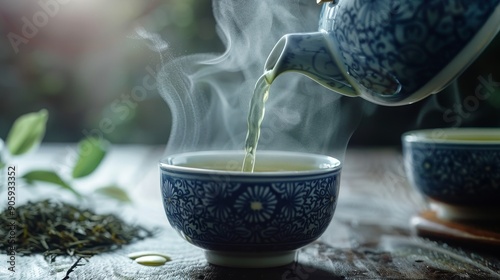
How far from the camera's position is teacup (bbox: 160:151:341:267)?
0.84 meters

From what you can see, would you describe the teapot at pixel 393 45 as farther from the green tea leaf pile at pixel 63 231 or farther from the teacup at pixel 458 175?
the green tea leaf pile at pixel 63 231

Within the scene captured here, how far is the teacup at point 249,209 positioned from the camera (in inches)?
33.2

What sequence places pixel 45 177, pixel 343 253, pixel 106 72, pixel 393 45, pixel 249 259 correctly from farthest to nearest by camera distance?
pixel 106 72
pixel 45 177
pixel 343 253
pixel 249 259
pixel 393 45

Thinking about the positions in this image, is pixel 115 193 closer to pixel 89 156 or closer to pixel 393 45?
pixel 89 156

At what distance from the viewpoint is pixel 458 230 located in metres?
1.09

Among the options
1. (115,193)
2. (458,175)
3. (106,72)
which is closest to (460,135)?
(458,175)

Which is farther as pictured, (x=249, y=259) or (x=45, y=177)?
(x=45, y=177)

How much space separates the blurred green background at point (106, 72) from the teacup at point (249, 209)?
1.98m

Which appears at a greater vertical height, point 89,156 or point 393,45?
point 393,45

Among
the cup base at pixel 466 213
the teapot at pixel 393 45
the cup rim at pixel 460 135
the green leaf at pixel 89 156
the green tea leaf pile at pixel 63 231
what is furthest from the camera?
the green leaf at pixel 89 156

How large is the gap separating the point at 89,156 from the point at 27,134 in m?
0.14

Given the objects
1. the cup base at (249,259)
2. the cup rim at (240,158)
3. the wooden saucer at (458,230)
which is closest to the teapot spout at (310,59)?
the cup rim at (240,158)

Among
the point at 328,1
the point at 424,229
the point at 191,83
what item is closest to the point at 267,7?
the point at 191,83

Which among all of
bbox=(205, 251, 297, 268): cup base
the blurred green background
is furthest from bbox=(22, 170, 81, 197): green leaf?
the blurred green background
